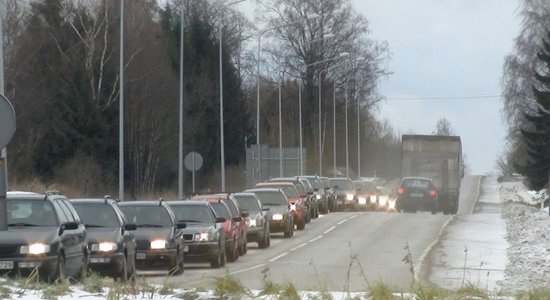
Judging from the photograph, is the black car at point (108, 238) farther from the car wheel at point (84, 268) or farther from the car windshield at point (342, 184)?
the car windshield at point (342, 184)

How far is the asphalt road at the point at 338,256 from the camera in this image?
23297mm

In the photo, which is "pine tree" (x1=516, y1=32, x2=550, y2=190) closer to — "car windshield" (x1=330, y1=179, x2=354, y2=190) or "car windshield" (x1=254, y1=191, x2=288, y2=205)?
"car windshield" (x1=330, y1=179, x2=354, y2=190)

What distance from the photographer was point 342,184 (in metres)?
68.2

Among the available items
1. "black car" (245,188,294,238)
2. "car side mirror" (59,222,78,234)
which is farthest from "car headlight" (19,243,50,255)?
"black car" (245,188,294,238)

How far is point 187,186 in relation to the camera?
76.2 metres

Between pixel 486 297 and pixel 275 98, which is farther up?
pixel 275 98

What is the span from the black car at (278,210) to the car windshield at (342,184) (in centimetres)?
2194

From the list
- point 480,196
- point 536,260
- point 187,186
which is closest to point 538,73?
point 480,196

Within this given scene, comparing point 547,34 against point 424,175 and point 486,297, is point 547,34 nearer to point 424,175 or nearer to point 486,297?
point 424,175

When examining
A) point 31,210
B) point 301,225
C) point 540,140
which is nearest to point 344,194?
point 301,225

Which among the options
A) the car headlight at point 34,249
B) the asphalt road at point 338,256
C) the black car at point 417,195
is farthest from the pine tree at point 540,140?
the car headlight at point 34,249

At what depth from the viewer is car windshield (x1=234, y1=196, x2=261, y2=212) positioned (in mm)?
39281

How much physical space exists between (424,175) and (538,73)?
2665 centimetres

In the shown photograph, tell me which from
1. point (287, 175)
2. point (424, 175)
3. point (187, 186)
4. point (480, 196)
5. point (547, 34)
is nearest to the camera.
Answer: point (424, 175)
